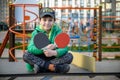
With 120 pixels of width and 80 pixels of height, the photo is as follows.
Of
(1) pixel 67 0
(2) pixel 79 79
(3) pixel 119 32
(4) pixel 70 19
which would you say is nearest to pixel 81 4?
(1) pixel 67 0

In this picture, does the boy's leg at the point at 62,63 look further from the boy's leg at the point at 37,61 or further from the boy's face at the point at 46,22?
the boy's face at the point at 46,22

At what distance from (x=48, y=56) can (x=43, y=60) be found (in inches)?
4.0

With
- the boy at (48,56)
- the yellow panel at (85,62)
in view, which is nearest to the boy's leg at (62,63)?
the boy at (48,56)

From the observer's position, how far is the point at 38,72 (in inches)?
104

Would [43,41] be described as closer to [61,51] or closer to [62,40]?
[62,40]

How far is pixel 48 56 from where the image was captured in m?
2.70

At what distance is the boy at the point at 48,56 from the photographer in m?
2.72

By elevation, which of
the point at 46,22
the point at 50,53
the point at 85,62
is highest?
the point at 46,22

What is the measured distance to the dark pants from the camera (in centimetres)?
276

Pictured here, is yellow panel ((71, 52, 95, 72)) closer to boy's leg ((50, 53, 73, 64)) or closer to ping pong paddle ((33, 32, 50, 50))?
boy's leg ((50, 53, 73, 64))

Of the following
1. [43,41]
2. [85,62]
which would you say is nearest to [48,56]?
[43,41]

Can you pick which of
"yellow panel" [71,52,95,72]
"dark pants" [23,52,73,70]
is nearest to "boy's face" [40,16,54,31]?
"dark pants" [23,52,73,70]

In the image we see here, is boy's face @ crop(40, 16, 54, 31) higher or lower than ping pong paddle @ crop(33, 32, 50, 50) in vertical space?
higher

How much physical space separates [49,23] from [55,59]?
0.25 meters
